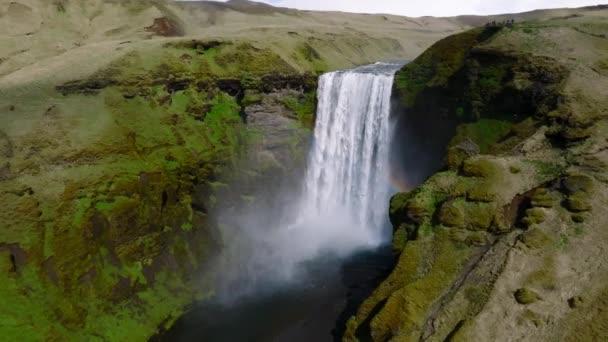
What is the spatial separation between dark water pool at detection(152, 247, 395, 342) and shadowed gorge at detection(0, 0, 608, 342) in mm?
137

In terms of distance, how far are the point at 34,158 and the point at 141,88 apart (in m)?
9.33

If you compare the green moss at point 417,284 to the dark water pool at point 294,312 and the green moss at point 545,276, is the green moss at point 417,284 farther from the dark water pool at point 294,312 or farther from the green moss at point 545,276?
the dark water pool at point 294,312

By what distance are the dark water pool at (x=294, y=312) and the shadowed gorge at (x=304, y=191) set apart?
14cm

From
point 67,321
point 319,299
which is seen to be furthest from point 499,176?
point 67,321

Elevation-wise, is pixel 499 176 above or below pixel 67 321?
above

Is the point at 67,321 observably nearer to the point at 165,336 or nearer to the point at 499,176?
the point at 165,336

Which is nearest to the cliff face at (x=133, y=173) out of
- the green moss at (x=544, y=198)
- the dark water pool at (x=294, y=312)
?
the dark water pool at (x=294, y=312)

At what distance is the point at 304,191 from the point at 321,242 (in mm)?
5909

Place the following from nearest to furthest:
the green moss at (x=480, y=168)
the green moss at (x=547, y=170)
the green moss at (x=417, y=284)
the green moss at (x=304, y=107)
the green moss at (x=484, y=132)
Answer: the green moss at (x=417, y=284) → the green moss at (x=547, y=170) → the green moss at (x=480, y=168) → the green moss at (x=484, y=132) → the green moss at (x=304, y=107)

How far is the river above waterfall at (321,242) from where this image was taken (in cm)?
2591

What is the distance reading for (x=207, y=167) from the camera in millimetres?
33125

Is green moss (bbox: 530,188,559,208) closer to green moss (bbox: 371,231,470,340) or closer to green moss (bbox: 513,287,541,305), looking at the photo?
green moss (bbox: 371,231,470,340)

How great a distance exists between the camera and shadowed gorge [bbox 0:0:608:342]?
56.2 feet

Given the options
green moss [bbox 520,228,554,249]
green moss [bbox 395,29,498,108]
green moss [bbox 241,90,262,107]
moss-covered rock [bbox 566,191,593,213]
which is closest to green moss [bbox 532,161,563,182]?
moss-covered rock [bbox 566,191,593,213]
